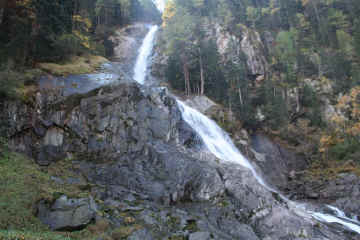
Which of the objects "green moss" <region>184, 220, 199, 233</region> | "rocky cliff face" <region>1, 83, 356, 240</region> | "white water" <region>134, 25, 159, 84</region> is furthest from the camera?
"white water" <region>134, 25, 159, 84</region>

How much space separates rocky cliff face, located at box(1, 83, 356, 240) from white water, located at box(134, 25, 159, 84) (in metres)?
18.7

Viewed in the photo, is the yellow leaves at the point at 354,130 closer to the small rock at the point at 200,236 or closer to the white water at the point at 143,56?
the white water at the point at 143,56

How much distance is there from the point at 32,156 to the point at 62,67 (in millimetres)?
6734

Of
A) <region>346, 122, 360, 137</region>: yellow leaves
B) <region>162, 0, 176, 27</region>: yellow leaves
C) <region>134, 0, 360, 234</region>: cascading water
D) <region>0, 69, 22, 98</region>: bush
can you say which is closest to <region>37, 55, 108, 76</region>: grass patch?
<region>0, 69, 22, 98</region>: bush

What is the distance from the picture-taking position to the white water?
35756 mm

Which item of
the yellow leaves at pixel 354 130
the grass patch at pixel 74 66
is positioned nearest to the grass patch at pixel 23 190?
the grass patch at pixel 74 66

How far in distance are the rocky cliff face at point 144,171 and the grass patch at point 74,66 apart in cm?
250

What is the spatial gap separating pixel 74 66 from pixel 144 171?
9165mm

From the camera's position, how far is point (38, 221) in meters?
7.99

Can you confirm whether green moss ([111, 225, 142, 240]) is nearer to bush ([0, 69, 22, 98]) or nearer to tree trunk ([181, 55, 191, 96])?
bush ([0, 69, 22, 98])

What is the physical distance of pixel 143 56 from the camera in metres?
41.7

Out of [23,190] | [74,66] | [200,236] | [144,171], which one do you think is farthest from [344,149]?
[23,190]

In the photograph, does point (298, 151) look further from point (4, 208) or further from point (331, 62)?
point (4, 208)

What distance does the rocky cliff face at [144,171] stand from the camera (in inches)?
455
